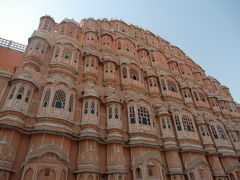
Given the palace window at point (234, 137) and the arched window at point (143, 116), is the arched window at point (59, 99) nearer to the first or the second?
the arched window at point (143, 116)

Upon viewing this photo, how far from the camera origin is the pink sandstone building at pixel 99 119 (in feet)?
37.1

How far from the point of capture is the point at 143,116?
1627cm

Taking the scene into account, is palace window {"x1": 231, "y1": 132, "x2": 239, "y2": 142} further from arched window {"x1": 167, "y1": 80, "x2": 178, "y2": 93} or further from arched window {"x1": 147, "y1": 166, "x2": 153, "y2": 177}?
Answer: arched window {"x1": 147, "y1": 166, "x2": 153, "y2": 177}

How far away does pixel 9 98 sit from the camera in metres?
12.3

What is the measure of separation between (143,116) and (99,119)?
451 centimetres

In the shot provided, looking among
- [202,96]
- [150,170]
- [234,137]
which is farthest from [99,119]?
[234,137]

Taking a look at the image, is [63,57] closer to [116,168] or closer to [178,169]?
[116,168]

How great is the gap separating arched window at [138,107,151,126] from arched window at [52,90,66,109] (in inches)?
289

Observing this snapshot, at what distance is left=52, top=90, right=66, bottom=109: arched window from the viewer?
13.3 metres

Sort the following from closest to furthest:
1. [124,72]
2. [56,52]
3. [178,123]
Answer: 1. [56,52]
2. [178,123]
3. [124,72]

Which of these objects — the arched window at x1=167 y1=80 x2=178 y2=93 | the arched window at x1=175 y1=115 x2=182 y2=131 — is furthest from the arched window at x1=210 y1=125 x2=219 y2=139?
the arched window at x1=167 y1=80 x2=178 y2=93

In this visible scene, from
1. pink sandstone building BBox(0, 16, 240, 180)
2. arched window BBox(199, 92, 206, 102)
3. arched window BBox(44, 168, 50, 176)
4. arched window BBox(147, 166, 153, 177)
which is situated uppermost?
arched window BBox(199, 92, 206, 102)

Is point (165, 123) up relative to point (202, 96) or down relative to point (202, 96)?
down

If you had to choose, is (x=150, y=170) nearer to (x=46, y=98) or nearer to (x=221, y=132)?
(x=46, y=98)
